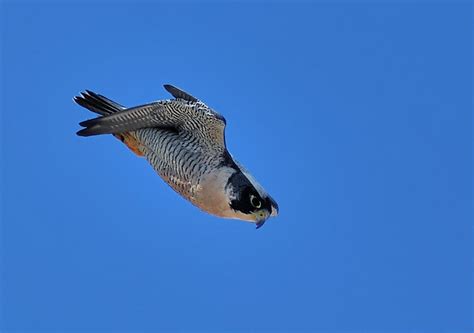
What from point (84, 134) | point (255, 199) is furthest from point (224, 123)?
point (84, 134)

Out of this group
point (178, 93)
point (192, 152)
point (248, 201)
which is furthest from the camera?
point (192, 152)

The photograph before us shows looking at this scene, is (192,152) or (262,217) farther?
(192,152)

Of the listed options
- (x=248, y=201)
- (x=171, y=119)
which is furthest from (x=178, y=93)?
(x=248, y=201)

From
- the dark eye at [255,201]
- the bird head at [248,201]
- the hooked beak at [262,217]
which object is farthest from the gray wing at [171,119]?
the hooked beak at [262,217]

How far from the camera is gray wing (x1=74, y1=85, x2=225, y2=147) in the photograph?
10680mm

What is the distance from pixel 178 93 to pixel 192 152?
2.64 feet

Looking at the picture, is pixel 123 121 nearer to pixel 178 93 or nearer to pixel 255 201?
pixel 178 93

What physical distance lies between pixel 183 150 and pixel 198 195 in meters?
0.73

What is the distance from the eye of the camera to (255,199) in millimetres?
10383

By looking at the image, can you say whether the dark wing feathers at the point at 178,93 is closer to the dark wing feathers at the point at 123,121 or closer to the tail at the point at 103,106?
the dark wing feathers at the point at 123,121

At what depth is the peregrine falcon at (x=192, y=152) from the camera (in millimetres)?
10422

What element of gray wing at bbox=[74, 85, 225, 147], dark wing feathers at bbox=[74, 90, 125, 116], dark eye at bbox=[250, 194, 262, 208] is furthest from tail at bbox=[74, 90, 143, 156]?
dark eye at bbox=[250, 194, 262, 208]

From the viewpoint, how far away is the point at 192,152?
10.8 meters

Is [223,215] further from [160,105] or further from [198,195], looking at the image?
[160,105]
